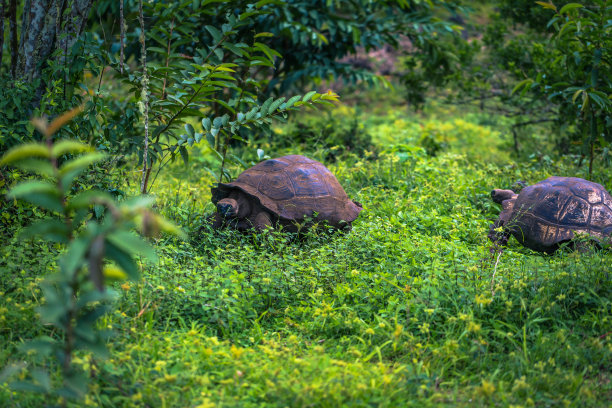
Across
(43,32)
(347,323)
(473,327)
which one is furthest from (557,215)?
(43,32)

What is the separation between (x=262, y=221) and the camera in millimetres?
4305

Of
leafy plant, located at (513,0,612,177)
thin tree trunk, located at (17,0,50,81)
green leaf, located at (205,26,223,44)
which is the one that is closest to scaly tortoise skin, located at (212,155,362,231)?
green leaf, located at (205,26,223,44)

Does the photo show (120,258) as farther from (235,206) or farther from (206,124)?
(206,124)

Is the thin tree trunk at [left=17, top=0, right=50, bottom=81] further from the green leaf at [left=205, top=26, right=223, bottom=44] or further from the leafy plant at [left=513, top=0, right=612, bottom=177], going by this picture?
the leafy plant at [left=513, top=0, right=612, bottom=177]

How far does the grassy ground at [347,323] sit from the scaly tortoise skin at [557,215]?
149mm

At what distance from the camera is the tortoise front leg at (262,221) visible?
4.27 meters

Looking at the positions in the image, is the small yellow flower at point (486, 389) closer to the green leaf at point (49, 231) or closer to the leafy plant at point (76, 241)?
the leafy plant at point (76, 241)

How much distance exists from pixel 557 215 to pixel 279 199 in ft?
7.22

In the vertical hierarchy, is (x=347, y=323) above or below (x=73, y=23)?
below

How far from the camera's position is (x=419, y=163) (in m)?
6.29

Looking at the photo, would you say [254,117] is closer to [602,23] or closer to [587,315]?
[587,315]

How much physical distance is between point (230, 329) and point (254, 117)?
204 cm

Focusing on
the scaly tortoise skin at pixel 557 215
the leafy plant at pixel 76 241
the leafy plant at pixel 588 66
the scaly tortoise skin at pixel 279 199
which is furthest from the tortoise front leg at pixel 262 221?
the leafy plant at pixel 588 66

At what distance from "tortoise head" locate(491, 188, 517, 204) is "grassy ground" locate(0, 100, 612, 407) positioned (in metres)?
0.70
